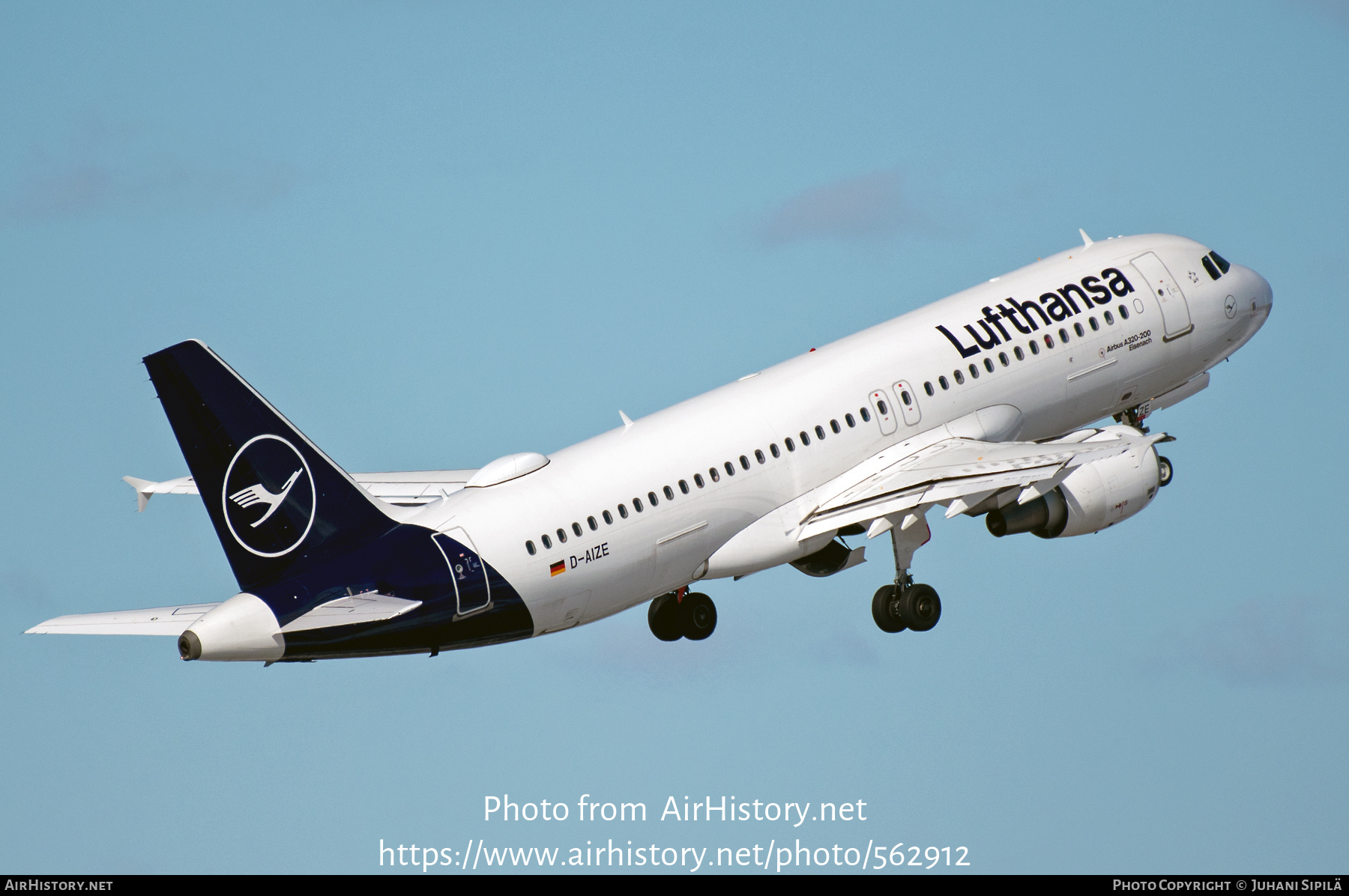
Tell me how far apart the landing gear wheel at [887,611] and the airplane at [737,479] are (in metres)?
0.04

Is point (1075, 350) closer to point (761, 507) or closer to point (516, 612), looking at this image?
point (761, 507)

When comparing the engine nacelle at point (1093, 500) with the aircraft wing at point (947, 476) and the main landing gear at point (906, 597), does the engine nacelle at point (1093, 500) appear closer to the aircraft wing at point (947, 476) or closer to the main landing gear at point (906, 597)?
the aircraft wing at point (947, 476)

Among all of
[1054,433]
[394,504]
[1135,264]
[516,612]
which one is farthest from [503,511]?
[1135,264]

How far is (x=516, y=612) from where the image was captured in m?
46.6

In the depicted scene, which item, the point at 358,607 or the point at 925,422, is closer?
the point at 358,607

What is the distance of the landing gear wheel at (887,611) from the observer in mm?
52156

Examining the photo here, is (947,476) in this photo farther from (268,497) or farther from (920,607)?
(268,497)

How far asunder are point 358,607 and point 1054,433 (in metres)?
19.7

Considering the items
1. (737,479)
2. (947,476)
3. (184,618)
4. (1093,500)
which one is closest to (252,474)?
(184,618)

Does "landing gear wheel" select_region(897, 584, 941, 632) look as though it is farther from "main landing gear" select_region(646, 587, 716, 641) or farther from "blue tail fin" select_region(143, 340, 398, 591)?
"blue tail fin" select_region(143, 340, 398, 591)

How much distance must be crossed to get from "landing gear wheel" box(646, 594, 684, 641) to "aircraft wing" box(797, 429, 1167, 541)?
460 centimetres

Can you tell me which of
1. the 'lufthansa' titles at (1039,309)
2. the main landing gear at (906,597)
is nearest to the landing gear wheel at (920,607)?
the main landing gear at (906,597)

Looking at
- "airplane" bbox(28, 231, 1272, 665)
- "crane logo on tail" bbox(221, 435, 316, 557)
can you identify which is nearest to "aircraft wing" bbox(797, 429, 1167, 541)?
"airplane" bbox(28, 231, 1272, 665)

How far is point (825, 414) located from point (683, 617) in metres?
6.32
